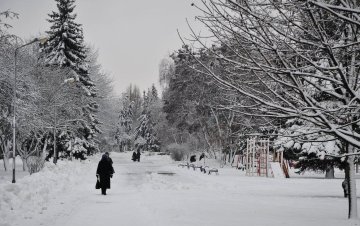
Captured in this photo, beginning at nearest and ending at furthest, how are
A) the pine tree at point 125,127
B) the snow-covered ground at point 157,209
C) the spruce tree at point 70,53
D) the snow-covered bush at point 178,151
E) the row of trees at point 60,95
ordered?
the snow-covered ground at point 157,209
the row of trees at point 60,95
the spruce tree at point 70,53
the snow-covered bush at point 178,151
the pine tree at point 125,127

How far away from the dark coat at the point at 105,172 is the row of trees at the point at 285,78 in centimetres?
510

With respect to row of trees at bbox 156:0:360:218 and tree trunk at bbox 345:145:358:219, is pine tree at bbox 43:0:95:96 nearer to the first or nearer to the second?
row of trees at bbox 156:0:360:218

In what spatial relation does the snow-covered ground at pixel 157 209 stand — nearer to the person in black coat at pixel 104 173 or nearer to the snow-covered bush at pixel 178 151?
the person in black coat at pixel 104 173

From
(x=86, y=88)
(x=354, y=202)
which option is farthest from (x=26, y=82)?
(x=354, y=202)

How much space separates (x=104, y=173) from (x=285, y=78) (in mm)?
11939

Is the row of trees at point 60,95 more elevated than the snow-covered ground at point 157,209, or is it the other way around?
the row of trees at point 60,95

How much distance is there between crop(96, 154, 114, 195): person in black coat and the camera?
17.9 meters

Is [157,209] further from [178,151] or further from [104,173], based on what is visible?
[178,151]

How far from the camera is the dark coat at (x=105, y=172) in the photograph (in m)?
18.0

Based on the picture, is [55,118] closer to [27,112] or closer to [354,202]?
[27,112]

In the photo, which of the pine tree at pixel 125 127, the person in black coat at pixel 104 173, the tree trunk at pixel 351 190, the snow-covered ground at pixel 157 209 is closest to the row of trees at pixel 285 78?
the tree trunk at pixel 351 190

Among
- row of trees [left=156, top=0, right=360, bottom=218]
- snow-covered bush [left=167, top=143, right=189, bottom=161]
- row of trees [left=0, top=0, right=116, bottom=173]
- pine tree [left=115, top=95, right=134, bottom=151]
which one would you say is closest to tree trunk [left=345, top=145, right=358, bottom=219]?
row of trees [left=156, top=0, right=360, bottom=218]

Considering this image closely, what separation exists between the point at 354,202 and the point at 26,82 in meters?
23.4

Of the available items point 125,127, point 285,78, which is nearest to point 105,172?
point 285,78
